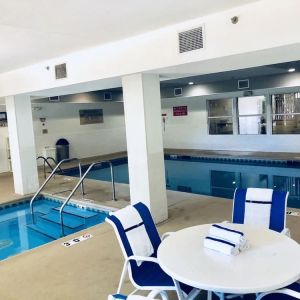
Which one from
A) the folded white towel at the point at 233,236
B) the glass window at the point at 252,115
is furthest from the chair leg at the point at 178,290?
the glass window at the point at 252,115

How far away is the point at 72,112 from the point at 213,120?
5531 millimetres

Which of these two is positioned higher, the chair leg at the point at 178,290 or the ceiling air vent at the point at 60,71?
the ceiling air vent at the point at 60,71

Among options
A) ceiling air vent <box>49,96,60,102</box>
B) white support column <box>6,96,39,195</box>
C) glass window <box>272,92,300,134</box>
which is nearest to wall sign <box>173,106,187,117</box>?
glass window <box>272,92,300,134</box>

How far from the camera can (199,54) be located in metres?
3.55

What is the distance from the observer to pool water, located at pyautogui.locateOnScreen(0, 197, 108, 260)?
4.97 meters

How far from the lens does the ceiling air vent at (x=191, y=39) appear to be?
11.5 feet

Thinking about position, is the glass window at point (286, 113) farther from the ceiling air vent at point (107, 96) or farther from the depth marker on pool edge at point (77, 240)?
the depth marker on pool edge at point (77, 240)

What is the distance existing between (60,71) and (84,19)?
222 centimetres

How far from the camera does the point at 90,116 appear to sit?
1282cm

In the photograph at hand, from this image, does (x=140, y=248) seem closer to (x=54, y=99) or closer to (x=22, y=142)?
(x=22, y=142)

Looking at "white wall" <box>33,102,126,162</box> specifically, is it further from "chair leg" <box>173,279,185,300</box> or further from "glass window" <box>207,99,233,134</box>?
"chair leg" <box>173,279,185,300</box>

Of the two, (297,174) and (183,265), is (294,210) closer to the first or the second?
(183,265)

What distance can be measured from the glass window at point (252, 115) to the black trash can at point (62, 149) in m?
6.48

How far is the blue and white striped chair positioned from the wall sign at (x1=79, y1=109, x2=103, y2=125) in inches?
401
